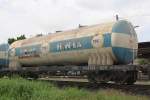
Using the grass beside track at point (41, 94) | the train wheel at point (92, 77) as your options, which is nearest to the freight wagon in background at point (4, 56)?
the train wheel at point (92, 77)

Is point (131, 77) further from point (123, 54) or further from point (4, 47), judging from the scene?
point (4, 47)

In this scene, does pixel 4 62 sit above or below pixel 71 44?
below

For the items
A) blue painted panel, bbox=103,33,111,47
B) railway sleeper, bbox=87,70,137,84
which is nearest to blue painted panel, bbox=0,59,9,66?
railway sleeper, bbox=87,70,137,84

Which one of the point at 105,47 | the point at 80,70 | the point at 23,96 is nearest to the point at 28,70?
the point at 80,70

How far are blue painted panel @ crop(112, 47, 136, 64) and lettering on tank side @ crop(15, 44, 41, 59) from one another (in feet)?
22.8

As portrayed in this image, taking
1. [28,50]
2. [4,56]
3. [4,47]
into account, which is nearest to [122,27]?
[28,50]

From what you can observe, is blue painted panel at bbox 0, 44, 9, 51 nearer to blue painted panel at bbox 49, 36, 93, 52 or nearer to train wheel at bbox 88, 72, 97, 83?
blue painted panel at bbox 49, 36, 93, 52

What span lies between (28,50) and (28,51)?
8 cm

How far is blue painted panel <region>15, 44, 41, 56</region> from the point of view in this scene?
2358 centimetres

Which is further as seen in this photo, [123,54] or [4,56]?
[4,56]

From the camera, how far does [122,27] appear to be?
18125 mm

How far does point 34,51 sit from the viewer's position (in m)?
23.9

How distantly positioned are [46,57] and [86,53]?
4.23 m

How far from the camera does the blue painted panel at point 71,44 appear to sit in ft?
62.1
